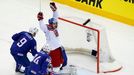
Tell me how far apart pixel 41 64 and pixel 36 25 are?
7.89 ft

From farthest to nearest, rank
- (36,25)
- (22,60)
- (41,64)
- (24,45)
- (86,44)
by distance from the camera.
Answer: (36,25) → (86,44) → (22,60) → (24,45) → (41,64)

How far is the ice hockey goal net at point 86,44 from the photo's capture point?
6.83 meters

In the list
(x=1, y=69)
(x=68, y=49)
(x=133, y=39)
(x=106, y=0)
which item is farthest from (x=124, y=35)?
(x=1, y=69)

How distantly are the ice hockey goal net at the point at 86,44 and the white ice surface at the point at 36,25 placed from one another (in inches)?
9.1

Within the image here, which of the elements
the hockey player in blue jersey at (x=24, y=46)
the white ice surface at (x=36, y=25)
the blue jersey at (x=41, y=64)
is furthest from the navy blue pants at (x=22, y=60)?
the blue jersey at (x=41, y=64)

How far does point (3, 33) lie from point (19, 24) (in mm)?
482

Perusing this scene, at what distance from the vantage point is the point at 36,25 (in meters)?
8.21

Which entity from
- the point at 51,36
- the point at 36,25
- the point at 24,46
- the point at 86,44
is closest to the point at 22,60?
the point at 24,46

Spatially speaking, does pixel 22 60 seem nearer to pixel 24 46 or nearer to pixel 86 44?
pixel 24 46

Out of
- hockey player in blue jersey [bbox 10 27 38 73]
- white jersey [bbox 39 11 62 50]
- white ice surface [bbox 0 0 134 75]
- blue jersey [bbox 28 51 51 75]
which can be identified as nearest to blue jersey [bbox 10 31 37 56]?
hockey player in blue jersey [bbox 10 27 38 73]

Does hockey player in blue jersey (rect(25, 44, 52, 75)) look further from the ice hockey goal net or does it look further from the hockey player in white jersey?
the ice hockey goal net

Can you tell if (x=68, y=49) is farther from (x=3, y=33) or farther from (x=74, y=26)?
(x=3, y=33)

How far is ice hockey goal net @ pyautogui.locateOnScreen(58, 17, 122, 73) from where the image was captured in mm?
6828

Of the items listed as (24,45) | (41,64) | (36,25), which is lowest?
(36,25)
